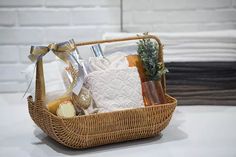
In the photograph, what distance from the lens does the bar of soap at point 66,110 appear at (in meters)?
0.86

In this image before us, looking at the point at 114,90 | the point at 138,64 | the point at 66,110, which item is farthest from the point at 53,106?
the point at 138,64

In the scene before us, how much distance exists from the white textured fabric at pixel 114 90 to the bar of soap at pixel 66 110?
0.19 ft

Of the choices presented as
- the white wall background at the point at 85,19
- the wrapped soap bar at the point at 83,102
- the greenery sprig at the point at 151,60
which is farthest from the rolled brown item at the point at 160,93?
the white wall background at the point at 85,19

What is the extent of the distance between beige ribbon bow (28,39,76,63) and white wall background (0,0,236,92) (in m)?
0.52

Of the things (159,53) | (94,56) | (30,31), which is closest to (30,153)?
(94,56)

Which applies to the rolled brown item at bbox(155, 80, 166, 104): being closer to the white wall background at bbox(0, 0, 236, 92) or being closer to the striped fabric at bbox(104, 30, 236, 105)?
the striped fabric at bbox(104, 30, 236, 105)

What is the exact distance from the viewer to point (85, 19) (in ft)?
4.51

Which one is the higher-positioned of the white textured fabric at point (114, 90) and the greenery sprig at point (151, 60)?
the greenery sprig at point (151, 60)

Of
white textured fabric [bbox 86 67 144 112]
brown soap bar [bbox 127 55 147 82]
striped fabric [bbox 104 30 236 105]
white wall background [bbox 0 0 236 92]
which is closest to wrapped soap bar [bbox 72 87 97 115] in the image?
white textured fabric [bbox 86 67 144 112]

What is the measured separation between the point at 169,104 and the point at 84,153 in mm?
235

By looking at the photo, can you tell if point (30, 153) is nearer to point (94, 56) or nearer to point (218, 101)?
point (94, 56)

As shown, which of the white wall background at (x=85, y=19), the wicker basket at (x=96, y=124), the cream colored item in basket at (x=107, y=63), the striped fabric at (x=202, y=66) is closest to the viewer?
the wicker basket at (x=96, y=124)

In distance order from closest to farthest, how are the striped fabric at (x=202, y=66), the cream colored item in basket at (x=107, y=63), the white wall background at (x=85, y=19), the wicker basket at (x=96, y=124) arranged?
the wicker basket at (x=96, y=124), the cream colored item in basket at (x=107, y=63), the striped fabric at (x=202, y=66), the white wall background at (x=85, y=19)

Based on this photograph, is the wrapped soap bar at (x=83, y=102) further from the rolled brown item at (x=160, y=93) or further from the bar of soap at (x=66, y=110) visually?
the rolled brown item at (x=160, y=93)
